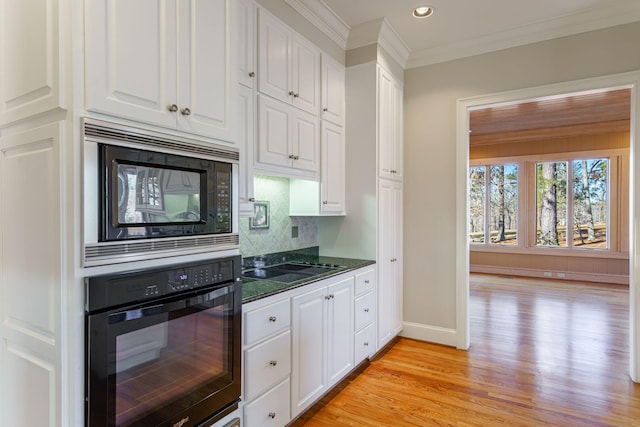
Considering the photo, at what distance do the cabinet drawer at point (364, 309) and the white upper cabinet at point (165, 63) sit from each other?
1.84 m

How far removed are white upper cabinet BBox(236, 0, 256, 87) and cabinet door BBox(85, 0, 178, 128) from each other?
2.50 ft

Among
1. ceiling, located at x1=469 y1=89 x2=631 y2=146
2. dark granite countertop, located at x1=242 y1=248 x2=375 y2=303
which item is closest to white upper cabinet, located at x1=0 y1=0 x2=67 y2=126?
dark granite countertop, located at x1=242 y1=248 x2=375 y2=303

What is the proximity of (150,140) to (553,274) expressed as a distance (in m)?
8.09

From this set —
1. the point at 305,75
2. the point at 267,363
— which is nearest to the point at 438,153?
the point at 305,75

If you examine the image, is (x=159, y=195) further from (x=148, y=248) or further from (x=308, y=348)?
(x=308, y=348)

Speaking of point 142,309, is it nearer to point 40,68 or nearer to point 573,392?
point 40,68

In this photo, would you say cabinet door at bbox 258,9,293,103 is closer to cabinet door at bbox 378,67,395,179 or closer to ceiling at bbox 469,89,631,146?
cabinet door at bbox 378,67,395,179

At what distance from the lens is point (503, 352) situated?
349cm

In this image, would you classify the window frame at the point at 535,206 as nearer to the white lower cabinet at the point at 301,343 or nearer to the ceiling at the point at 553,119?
the ceiling at the point at 553,119

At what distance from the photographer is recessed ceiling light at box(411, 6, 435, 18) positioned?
9.46 feet

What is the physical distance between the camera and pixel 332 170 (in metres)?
3.14

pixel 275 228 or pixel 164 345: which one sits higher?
pixel 275 228

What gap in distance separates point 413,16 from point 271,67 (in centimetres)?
142

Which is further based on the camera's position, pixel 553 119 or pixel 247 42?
pixel 553 119
